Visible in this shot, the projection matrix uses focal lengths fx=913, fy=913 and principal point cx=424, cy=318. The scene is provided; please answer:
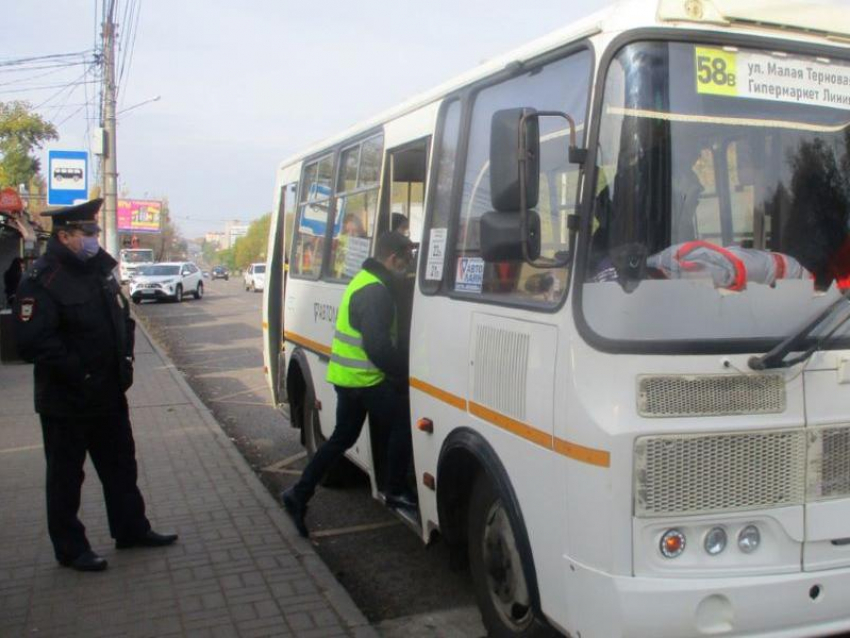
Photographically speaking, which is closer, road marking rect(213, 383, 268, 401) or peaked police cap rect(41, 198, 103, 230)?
peaked police cap rect(41, 198, 103, 230)

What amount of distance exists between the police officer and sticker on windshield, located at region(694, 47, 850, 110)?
11.4 ft

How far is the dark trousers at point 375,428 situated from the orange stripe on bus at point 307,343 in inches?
39.7

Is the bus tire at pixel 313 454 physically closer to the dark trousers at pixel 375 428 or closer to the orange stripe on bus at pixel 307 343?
the orange stripe on bus at pixel 307 343

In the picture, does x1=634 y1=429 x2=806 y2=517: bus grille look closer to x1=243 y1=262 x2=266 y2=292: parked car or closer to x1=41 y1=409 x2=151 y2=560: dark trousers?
x1=41 y1=409 x2=151 y2=560: dark trousers

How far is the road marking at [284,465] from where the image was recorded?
8.22 m

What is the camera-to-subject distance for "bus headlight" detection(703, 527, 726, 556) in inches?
126

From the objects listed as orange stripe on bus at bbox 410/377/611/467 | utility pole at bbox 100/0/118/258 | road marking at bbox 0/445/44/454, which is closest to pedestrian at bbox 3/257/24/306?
utility pole at bbox 100/0/118/258

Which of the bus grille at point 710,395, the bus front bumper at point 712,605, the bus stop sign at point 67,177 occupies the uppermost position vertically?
the bus stop sign at point 67,177

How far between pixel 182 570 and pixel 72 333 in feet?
5.03

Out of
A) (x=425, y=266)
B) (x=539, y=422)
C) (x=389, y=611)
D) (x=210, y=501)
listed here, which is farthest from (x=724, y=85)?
(x=210, y=501)

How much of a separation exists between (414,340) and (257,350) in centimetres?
1432

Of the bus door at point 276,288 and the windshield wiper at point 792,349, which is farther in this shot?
the bus door at point 276,288

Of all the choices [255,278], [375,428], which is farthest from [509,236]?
[255,278]

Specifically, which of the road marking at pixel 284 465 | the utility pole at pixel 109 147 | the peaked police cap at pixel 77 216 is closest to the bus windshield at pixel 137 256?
Result: the utility pole at pixel 109 147
